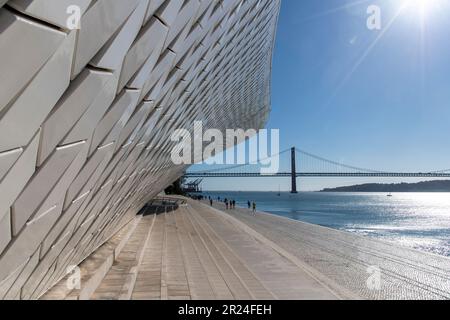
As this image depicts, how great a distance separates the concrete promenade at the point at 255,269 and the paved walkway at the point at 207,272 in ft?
0.07

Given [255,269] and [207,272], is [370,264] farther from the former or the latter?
[207,272]

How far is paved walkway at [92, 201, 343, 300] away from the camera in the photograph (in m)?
8.48

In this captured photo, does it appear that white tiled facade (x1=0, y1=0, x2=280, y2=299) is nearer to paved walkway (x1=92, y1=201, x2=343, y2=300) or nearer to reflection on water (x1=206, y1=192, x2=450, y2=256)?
paved walkway (x1=92, y1=201, x2=343, y2=300)

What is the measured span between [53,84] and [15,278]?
3.69m

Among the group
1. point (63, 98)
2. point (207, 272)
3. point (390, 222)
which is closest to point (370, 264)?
point (207, 272)

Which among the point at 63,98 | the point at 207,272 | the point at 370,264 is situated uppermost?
the point at 63,98

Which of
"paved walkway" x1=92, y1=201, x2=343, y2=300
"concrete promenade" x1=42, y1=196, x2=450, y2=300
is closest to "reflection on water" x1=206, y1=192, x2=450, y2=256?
"concrete promenade" x1=42, y1=196, x2=450, y2=300

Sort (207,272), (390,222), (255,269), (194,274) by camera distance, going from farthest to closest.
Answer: (390,222), (255,269), (207,272), (194,274)

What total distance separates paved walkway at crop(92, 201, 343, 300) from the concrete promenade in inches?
0.8

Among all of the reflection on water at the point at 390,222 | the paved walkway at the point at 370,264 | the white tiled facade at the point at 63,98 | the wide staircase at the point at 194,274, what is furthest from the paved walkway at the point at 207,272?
the reflection on water at the point at 390,222

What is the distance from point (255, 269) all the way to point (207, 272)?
4.46ft

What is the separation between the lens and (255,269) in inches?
428
